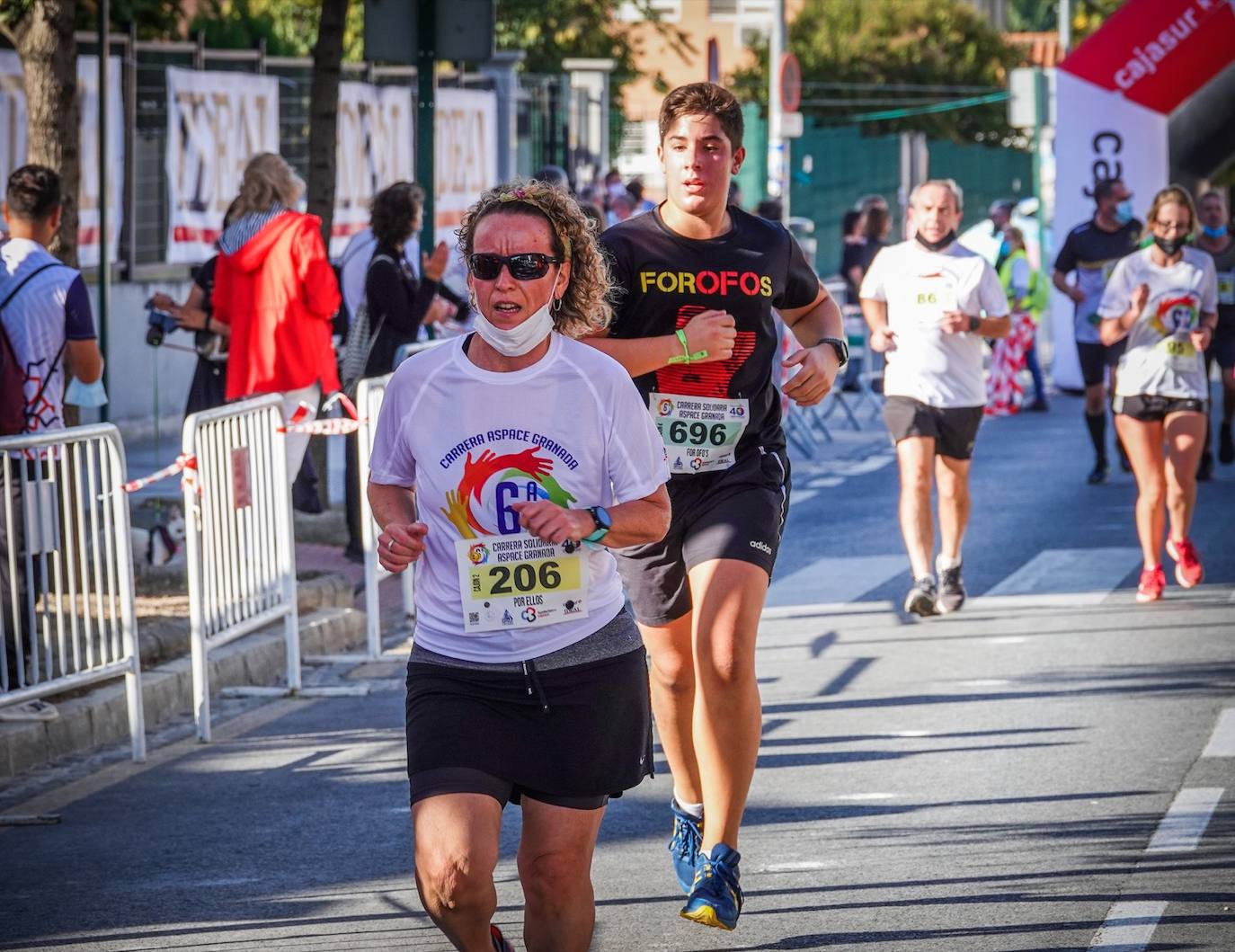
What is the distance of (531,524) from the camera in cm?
421

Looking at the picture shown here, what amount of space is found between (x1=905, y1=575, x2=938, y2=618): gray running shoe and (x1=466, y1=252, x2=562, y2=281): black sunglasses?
19.7 ft

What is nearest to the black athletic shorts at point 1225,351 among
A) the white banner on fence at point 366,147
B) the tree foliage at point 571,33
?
the white banner on fence at point 366,147

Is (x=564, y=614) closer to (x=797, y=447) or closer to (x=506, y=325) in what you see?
(x=506, y=325)

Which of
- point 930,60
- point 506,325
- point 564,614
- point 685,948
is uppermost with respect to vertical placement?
point 930,60

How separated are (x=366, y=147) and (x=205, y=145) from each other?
296 cm

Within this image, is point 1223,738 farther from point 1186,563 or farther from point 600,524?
point 600,524

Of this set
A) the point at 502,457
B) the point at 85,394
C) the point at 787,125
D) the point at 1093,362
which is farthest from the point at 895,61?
the point at 502,457

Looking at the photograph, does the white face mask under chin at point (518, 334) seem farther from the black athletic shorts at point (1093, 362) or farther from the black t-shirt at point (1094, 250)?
the black t-shirt at point (1094, 250)

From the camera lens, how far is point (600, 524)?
14.2 ft

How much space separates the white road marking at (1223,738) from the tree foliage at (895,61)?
153 feet

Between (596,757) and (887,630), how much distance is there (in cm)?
584

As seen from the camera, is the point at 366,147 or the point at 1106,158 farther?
the point at 1106,158

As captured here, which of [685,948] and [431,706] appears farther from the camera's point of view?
[685,948]

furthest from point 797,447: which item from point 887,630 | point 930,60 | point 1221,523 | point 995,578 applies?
point 930,60
